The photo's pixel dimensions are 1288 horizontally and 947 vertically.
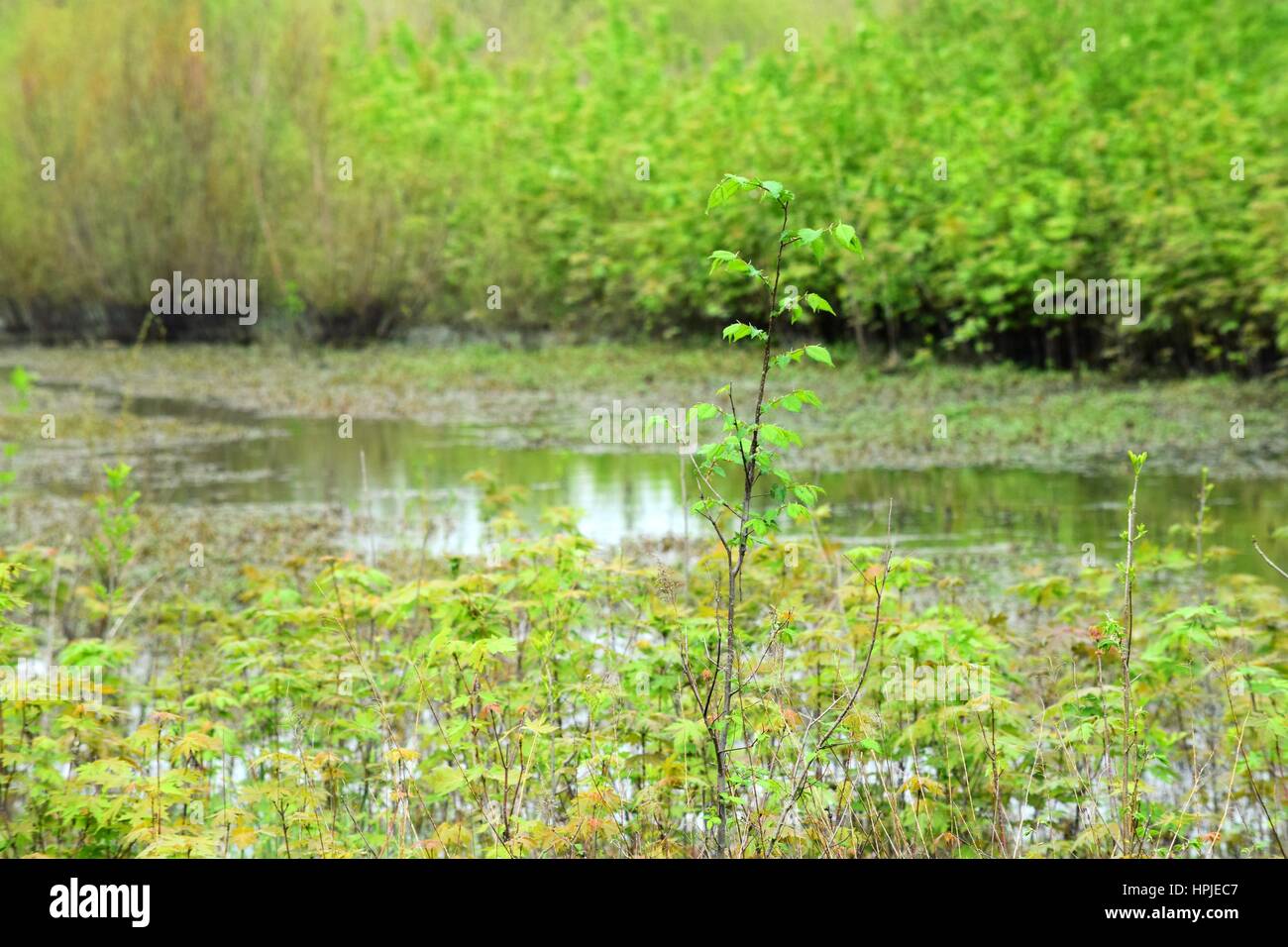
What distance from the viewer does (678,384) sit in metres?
22.2

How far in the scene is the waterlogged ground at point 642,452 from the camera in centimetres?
1157

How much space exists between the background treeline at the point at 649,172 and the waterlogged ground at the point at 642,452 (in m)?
1.82

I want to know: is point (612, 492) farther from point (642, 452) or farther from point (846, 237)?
point (846, 237)

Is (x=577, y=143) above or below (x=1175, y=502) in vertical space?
above

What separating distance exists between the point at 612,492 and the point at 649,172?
17158mm

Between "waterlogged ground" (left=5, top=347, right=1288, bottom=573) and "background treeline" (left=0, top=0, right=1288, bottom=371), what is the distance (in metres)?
1.82

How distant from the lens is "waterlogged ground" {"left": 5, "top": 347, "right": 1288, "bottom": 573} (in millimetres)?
11570

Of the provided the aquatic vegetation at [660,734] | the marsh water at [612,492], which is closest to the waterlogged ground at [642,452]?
the marsh water at [612,492]

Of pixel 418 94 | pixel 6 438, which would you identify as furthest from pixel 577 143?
pixel 6 438

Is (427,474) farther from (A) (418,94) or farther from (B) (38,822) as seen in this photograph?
(A) (418,94)

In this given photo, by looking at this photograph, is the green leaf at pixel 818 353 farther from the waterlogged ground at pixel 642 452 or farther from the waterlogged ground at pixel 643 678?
the waterlogged ground at pixel 642 452

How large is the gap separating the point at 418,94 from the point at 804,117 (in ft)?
60.4

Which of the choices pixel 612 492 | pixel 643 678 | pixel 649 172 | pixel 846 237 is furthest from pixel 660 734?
pixel 649 172

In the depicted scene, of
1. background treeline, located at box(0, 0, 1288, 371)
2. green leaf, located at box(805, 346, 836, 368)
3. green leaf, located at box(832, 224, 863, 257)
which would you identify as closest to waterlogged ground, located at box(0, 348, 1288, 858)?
green leaf, located at box(805, 346, 836, 368)
